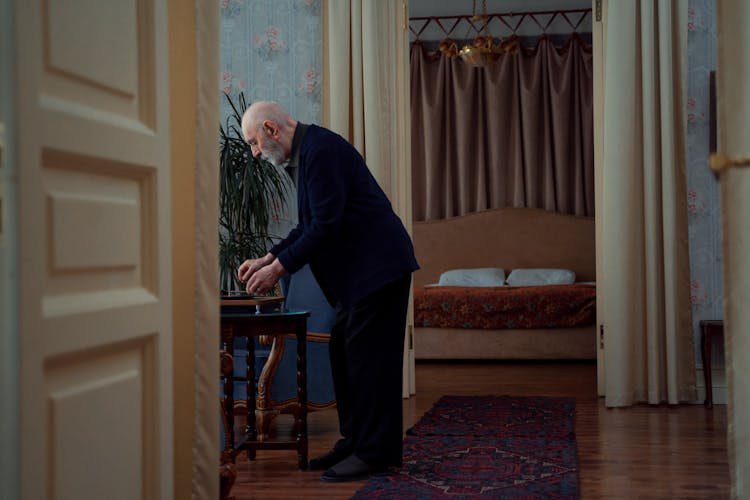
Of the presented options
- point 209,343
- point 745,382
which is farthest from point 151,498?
point 745,382

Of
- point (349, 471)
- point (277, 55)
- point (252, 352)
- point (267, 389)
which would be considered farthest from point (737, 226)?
point (277, 55)

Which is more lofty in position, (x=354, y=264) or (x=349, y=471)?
(x=354, y=264)

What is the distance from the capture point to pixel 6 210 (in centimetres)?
136

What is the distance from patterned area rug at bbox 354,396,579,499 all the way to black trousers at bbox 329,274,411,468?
122 millimetres

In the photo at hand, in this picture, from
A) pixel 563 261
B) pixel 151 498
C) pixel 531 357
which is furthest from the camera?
pixel 563 261

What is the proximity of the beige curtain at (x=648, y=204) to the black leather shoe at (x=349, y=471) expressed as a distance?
6.65 ft

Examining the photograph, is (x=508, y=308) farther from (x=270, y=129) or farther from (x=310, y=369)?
(x=270, y=129)

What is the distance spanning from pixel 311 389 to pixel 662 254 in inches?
82.7

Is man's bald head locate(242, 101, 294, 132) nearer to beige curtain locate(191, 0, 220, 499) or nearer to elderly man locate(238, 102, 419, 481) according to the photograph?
elderly man locate(238, 102, 419, 481)

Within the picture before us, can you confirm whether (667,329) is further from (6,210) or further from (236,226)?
(6,210)

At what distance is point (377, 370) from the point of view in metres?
3.23

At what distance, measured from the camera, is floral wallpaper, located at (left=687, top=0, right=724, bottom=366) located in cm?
502

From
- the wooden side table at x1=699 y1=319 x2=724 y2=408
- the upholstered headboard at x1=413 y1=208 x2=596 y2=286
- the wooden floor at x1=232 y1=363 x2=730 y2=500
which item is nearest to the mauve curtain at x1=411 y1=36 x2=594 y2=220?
the upholstered headboard at x1=413 y1=208 x2=596 y2=286

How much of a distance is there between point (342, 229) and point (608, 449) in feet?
4.75
